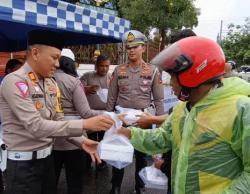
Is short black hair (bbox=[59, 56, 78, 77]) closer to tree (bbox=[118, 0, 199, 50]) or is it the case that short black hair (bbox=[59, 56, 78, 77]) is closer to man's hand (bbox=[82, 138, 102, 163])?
man's hand (bbox=[82, 138, 102, 163])

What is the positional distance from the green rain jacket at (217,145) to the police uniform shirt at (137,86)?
229cm

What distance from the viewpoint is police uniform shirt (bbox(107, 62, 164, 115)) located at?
13.6 feet

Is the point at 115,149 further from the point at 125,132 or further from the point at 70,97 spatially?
the point at 70,97

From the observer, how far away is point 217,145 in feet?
5.36

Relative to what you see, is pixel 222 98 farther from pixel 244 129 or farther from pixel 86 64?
pixel 86 64

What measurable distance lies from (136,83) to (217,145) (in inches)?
100

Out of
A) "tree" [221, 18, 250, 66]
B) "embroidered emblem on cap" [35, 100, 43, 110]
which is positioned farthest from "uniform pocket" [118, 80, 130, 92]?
"tree" [221, 18, 250, 66]

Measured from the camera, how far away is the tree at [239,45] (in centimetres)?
3566

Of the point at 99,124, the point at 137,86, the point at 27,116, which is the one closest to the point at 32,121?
the point at 27,116

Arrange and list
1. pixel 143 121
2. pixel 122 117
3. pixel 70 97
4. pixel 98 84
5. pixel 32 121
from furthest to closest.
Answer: pixel 98 84
pixel 70 97
pixel 143 121
pixel 122 117
pixel 32 121

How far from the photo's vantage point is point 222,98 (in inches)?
65.5

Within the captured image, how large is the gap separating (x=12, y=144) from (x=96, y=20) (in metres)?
2.34

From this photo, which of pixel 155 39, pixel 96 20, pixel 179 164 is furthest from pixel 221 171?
pixel 155 39

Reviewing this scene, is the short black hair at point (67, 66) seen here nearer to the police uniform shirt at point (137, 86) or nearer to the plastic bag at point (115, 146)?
the police uniform shirt at point (137, 86)
